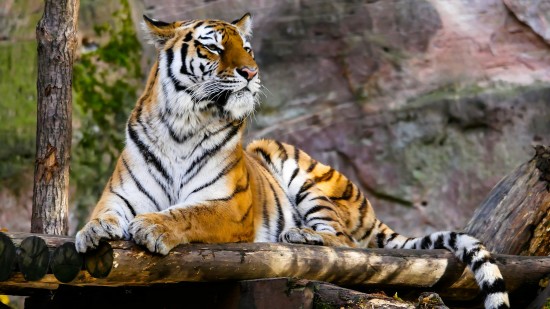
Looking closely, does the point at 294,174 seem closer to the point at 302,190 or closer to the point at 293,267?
the point at 302,190

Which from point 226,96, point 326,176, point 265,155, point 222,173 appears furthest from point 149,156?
point 326,176

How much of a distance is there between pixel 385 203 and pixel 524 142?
1.34 metres

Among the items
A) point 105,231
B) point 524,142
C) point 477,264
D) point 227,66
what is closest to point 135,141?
point 227,66

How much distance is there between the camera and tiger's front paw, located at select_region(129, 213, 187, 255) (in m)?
3.43

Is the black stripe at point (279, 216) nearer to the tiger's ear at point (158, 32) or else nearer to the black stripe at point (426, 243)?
the black stripe at point (426, 243)

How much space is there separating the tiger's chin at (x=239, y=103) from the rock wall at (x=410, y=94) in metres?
3.72

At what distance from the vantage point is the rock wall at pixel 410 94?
7.80 metres

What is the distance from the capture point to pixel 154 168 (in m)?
4.25

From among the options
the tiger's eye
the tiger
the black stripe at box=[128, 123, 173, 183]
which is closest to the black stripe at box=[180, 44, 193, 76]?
the tiger

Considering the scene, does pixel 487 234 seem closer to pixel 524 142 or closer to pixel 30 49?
pixel 524 142

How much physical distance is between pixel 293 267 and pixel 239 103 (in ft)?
2.83

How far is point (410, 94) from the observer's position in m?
7.89

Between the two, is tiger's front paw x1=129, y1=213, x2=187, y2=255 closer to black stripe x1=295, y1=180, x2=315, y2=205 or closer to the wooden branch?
the wooden branch

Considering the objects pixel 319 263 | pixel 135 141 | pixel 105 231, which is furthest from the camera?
pixel 135 141
